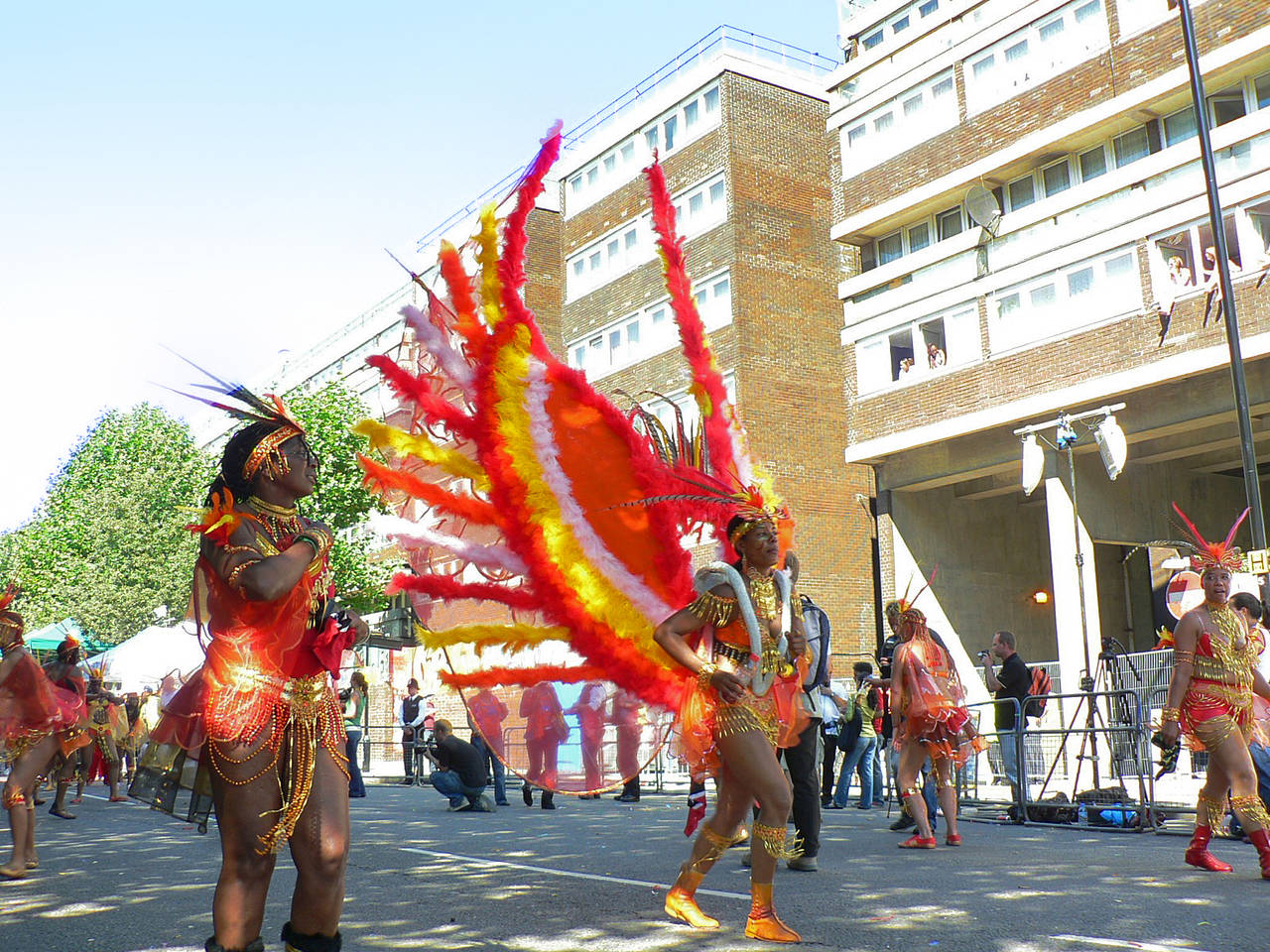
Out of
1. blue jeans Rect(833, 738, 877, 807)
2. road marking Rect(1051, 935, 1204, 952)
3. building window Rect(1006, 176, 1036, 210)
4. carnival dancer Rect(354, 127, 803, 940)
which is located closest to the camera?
road marking Rect(1051, 935, 1204, 952)

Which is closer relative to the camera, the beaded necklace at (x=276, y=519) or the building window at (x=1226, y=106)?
the beaded necklace at (x=276, y=519)

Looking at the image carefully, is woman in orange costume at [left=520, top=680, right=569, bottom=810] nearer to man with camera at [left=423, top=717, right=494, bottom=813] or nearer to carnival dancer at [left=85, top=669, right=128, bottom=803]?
man with camera at [left=423, top=717, right=494, bottom=813]

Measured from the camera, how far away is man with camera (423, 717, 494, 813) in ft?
47.1

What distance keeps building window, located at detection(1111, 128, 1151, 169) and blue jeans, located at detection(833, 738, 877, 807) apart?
41.4 ft

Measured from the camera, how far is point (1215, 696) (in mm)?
7512

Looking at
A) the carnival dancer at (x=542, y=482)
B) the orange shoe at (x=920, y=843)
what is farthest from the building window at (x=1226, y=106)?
the carnival dancer at (x=542, y=482)

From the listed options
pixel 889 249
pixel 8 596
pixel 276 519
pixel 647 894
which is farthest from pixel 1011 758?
pixel 889 249

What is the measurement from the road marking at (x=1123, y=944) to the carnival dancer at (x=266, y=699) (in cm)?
310

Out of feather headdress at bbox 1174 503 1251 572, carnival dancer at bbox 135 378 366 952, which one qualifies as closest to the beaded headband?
carnival dancer at bbox 135 378 366 952

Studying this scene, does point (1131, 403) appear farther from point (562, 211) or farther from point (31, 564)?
point (31, 564)

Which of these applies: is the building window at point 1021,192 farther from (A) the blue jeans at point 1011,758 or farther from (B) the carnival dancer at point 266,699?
(B) the carnival dancer at point 266,699

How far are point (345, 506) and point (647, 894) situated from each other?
2657 centimetres

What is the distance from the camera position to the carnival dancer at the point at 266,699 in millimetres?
3861

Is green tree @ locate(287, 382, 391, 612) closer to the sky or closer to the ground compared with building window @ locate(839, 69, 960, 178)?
closer to the ground
